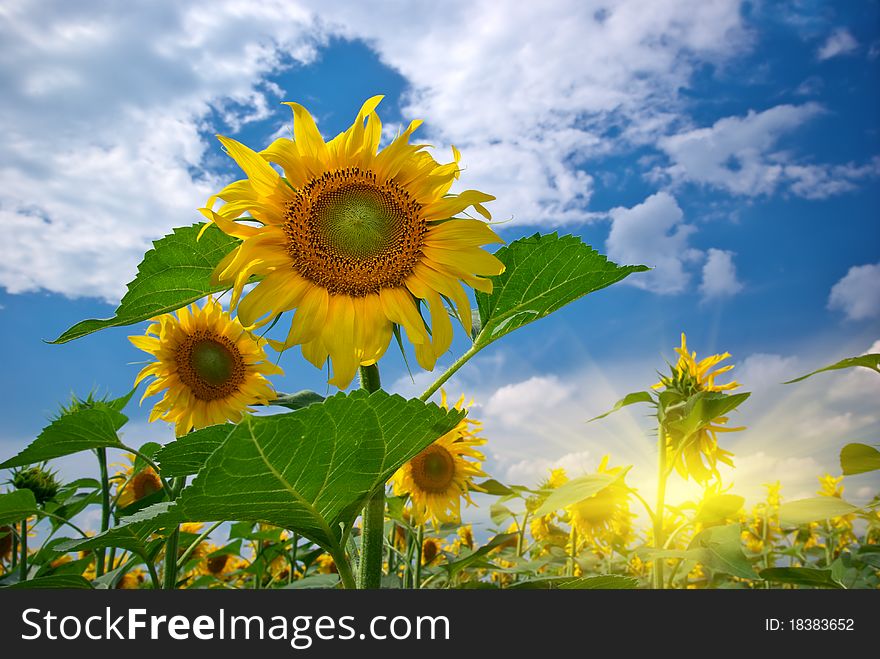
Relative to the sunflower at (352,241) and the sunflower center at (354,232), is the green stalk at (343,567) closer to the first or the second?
the sunflower at (352,241)

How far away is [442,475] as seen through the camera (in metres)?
3.62

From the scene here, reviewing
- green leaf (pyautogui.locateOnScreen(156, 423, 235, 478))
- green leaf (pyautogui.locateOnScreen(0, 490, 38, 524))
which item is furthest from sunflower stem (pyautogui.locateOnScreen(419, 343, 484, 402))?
green leaf (pyautogui.locateOnScreen(0, 490, 38, 524))

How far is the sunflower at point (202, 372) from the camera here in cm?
287

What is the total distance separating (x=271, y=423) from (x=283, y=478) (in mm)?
137

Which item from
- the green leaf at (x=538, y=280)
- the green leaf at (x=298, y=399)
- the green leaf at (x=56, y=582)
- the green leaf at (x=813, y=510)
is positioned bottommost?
the green leaf at (x=56, y=582)

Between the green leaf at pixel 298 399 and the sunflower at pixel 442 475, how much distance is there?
170cm

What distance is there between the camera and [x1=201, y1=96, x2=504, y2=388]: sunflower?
1488 millimetres

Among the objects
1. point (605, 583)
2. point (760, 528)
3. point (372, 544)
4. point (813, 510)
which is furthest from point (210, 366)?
point (760, 528)

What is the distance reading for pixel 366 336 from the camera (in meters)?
1.51

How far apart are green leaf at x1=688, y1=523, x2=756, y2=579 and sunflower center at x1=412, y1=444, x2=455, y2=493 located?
4.54 feet

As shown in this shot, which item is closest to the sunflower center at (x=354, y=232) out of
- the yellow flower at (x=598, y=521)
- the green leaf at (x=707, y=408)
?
the green leaf at (x=707, y=408)

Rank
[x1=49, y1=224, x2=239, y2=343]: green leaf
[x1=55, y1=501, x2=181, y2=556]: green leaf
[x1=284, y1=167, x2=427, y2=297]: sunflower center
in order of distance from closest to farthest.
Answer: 1. [x1=55, y1=501, x2=181, y2=556]: green leaf
2. [x1=49, y1=224, x2=239, y2=343]: green leaf
3. [x1=284, y1=167, x2=427, y2=297]: sunflower center

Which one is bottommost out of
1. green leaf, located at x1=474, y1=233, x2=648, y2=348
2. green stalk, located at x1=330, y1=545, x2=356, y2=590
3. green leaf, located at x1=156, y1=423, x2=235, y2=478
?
green stalk, located at x1=330, y1=545, x2=356, y2=590

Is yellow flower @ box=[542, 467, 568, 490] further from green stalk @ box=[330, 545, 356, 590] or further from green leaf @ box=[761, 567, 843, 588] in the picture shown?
green stalk @ box=[330, 545, 356, 590]
